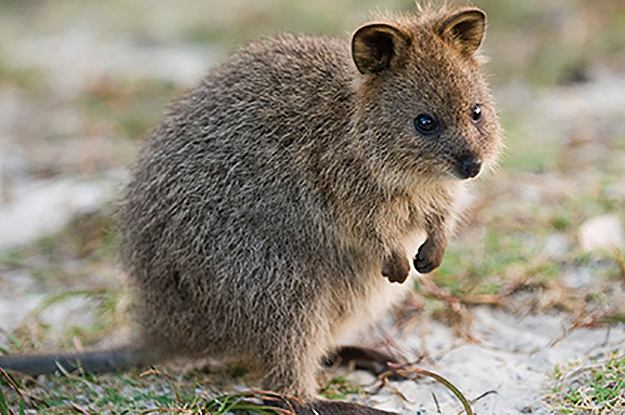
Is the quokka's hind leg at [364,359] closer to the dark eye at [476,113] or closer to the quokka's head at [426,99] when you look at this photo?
the quokka's head at [426,99]

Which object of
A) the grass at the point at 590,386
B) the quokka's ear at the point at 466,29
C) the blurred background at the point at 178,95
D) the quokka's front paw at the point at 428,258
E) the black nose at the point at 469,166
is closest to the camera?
the grass at the point at 590,386

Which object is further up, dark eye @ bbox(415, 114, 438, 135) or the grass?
dark eye @ bbox(415, 114, 438, 135)

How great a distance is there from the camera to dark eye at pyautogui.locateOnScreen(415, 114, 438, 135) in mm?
3242

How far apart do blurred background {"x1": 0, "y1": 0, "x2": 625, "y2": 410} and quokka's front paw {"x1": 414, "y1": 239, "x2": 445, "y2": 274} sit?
701mm

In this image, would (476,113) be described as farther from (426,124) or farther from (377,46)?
(377,46)

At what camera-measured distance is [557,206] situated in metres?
5.24

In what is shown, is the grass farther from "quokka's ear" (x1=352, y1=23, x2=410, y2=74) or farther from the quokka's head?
"quokka's ear" (x1=352, y1=23, x2=410, y2=74)

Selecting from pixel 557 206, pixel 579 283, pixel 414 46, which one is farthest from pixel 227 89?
pixel 557 206

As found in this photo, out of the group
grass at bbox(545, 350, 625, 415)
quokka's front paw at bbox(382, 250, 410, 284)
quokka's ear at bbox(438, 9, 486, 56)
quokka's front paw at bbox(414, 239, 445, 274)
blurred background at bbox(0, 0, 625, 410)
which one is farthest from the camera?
blurred background at bbox(0, 0, 625, 410)

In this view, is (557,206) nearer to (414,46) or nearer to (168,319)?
(414,46)

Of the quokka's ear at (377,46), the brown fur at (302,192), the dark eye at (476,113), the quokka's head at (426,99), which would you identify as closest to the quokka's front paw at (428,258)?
the brown fur at (302,192)

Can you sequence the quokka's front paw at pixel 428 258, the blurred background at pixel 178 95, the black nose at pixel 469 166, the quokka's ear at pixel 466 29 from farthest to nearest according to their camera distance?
1. the blurred background at pixel 178 95
2. the quokka's front paw at pixel 428 258
3. the quokka's ear at pixel 466 29
4. the black nose at pixel 469 166

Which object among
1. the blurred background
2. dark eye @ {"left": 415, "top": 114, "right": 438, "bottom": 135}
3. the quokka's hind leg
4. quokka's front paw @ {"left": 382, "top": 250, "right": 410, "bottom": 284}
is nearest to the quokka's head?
dark eye @ {"left": 415, "top": 114, "right": 438, "bottom": 135}

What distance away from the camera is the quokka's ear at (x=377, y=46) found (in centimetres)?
324
